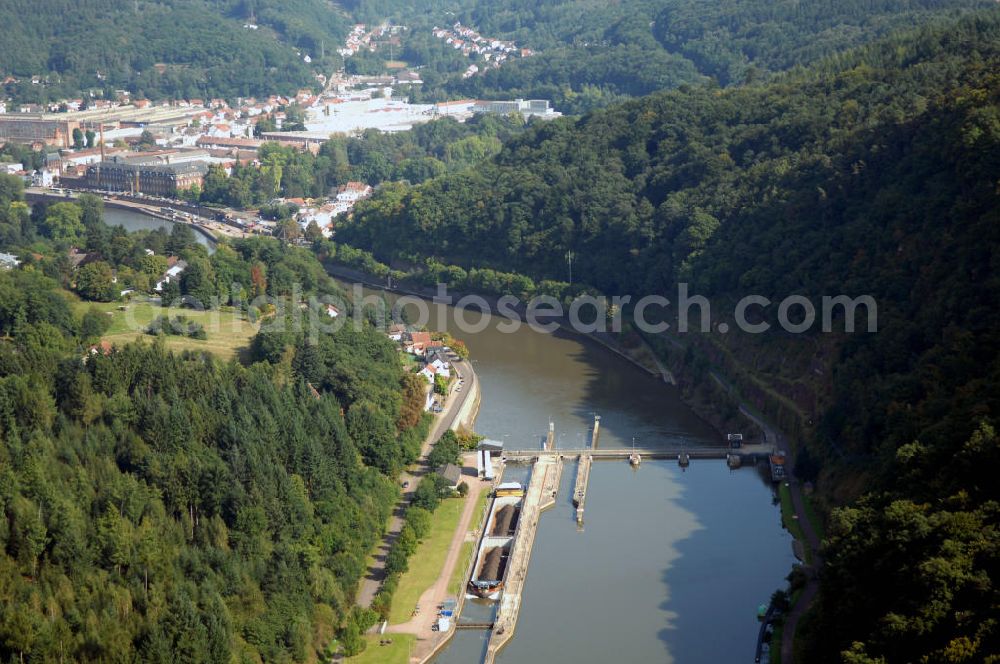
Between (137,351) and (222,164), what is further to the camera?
(222,164)

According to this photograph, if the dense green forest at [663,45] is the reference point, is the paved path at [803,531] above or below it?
below

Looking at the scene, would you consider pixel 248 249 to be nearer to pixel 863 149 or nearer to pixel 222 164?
pixel 863 149

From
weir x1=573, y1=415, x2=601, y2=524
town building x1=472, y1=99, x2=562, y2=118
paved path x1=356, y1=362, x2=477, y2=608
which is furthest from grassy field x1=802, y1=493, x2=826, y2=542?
town building x1=472, y1=99, x2=562, y2=118

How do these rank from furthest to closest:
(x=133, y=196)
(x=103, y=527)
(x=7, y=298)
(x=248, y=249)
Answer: (x=133, y=196)
(x=248, y=249)
(x=7, y=298)
(x=103, y=527)

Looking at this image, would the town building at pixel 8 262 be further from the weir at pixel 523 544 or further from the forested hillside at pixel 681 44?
the forested hillside at pixel 681 44

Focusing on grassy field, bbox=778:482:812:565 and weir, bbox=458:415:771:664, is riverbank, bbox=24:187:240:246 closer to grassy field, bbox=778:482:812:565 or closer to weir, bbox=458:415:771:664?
weir, bbox=458:415:771:664

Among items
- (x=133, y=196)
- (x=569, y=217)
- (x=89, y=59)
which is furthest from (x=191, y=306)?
(x=89, y=59)

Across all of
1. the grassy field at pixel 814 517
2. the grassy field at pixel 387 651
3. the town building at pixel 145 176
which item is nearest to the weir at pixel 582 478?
the grassy field at pixel 814 517
